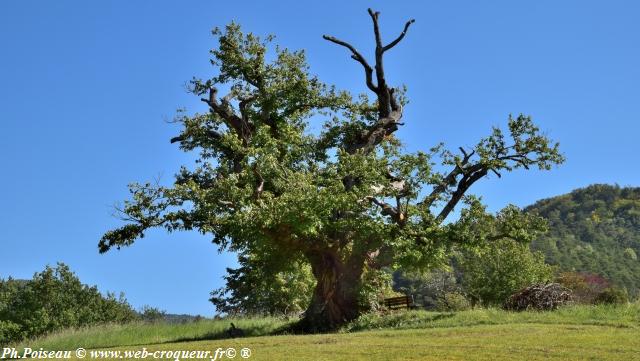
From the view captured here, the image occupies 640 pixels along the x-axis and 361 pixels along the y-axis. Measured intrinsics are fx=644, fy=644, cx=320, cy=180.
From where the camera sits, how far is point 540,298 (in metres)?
26.4

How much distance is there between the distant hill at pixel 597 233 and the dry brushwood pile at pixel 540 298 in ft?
210

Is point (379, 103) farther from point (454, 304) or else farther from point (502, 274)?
point (502, 274)

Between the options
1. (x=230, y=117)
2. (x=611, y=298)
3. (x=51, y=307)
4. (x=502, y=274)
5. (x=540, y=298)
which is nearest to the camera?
(x=540, y=298)

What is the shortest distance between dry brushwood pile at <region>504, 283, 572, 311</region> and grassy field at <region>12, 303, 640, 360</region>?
6.72ft

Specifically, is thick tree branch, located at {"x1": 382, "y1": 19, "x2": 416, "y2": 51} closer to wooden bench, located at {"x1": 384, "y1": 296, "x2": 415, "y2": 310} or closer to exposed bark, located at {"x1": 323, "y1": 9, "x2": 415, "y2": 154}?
exposed bark, located at {"x1": 323, "y1": 9, "x2": 415, "y2": 154}

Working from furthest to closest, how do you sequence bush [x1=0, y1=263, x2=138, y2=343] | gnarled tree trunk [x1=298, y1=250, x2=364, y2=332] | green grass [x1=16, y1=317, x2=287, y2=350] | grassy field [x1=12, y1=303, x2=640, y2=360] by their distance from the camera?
bush [x1=0, y1=263, x2=138, y2=343]
gnarled tree trunk [x1=298, y1=250, x2=364, y2=332]
green grass [x1=16, y1=317, x2=287, y2=350]
grassy field [x1=12, y1=303, x2=640, y2=360]

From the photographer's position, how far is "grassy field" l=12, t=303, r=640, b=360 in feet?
49.0

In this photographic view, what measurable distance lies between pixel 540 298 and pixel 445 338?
9.43 metres

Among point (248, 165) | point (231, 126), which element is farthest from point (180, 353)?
point (231, 126)

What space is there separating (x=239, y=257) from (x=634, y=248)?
89284 mm

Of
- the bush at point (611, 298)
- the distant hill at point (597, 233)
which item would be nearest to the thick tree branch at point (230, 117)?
the bush at point (611, 298)

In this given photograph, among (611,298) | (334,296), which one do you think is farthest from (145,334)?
(611,298)

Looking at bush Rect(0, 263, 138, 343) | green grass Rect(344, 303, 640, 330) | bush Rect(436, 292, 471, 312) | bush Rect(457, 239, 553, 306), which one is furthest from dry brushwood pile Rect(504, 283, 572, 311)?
bush Rect(0, 263, 138, 343)

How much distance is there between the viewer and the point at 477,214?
29.0m
